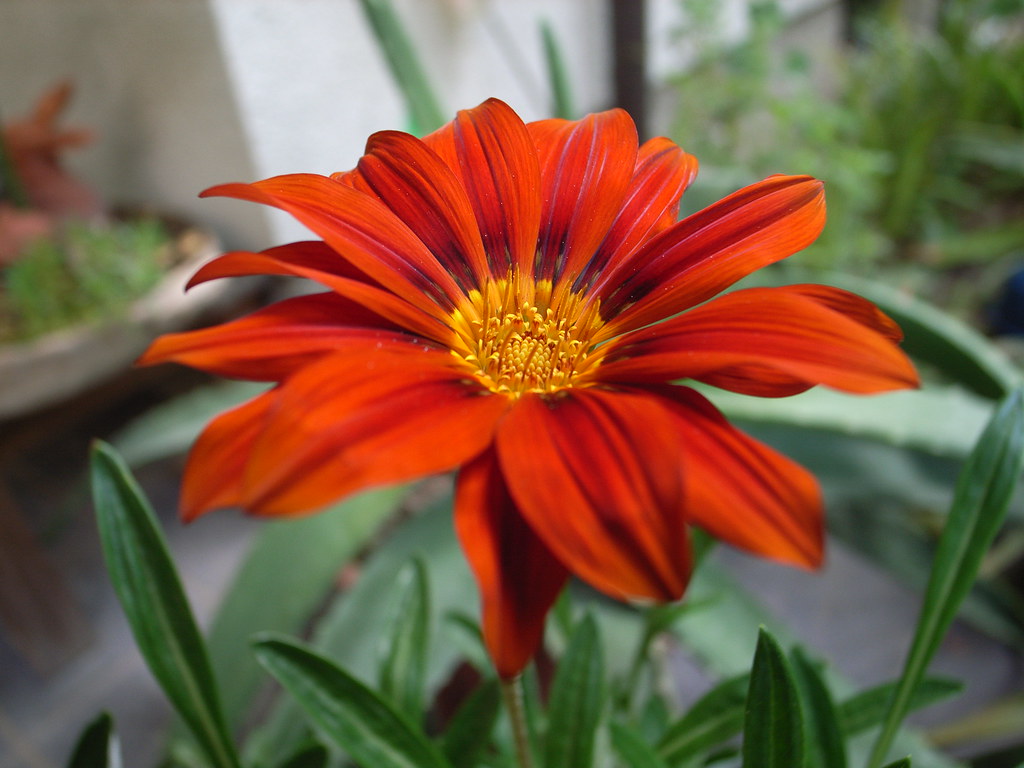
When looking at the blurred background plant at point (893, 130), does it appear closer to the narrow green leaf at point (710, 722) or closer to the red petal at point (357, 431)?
the narrow green leaf at point (710, 722)

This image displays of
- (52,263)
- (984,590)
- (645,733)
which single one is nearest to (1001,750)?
(645,733)

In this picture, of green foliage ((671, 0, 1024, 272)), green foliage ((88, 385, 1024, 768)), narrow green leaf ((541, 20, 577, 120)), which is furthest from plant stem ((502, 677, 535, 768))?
green foliage ((671, 0, 1024, 272))

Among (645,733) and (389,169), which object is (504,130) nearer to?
(389,169)

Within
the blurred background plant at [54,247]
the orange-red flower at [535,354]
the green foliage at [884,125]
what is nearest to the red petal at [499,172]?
the orange-red flower at [535,354]

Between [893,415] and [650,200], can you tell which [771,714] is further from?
[893,415]

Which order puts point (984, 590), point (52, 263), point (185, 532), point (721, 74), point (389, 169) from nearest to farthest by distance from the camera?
point (389, 169), point (984, 590), point (52, 263), point (185, 532), point (721, 74)

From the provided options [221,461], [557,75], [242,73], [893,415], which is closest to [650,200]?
[221,461]

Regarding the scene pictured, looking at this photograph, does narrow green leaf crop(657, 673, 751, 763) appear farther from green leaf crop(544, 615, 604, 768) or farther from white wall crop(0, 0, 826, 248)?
white wall crop(0, 0, 826, 248)
